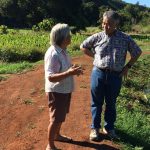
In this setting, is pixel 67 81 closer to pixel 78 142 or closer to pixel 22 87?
pixel 78 142

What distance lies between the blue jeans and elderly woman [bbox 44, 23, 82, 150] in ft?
2.25

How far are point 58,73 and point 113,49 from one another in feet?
3.44

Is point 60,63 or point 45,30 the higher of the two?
point 60,63

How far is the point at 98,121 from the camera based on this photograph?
709 cm

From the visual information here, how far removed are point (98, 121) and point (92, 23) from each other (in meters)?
46.1

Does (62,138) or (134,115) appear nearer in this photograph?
(62,138)

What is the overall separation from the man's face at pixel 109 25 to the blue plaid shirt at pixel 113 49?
0.09m

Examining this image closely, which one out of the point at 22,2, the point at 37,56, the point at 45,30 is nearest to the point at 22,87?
the point at 37,56

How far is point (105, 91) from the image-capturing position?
6.93 meters

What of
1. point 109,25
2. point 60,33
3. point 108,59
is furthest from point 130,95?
point 60,33

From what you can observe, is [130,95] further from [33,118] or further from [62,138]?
[62,138]

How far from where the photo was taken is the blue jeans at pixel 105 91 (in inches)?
267

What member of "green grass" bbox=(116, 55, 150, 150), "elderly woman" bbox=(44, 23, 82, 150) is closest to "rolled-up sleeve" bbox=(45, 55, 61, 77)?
"elderly woman" bbox=(44, 23, 82, 150)

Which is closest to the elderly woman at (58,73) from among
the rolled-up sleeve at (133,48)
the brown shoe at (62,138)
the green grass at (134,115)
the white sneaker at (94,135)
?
the brown shoe at (62,138)
